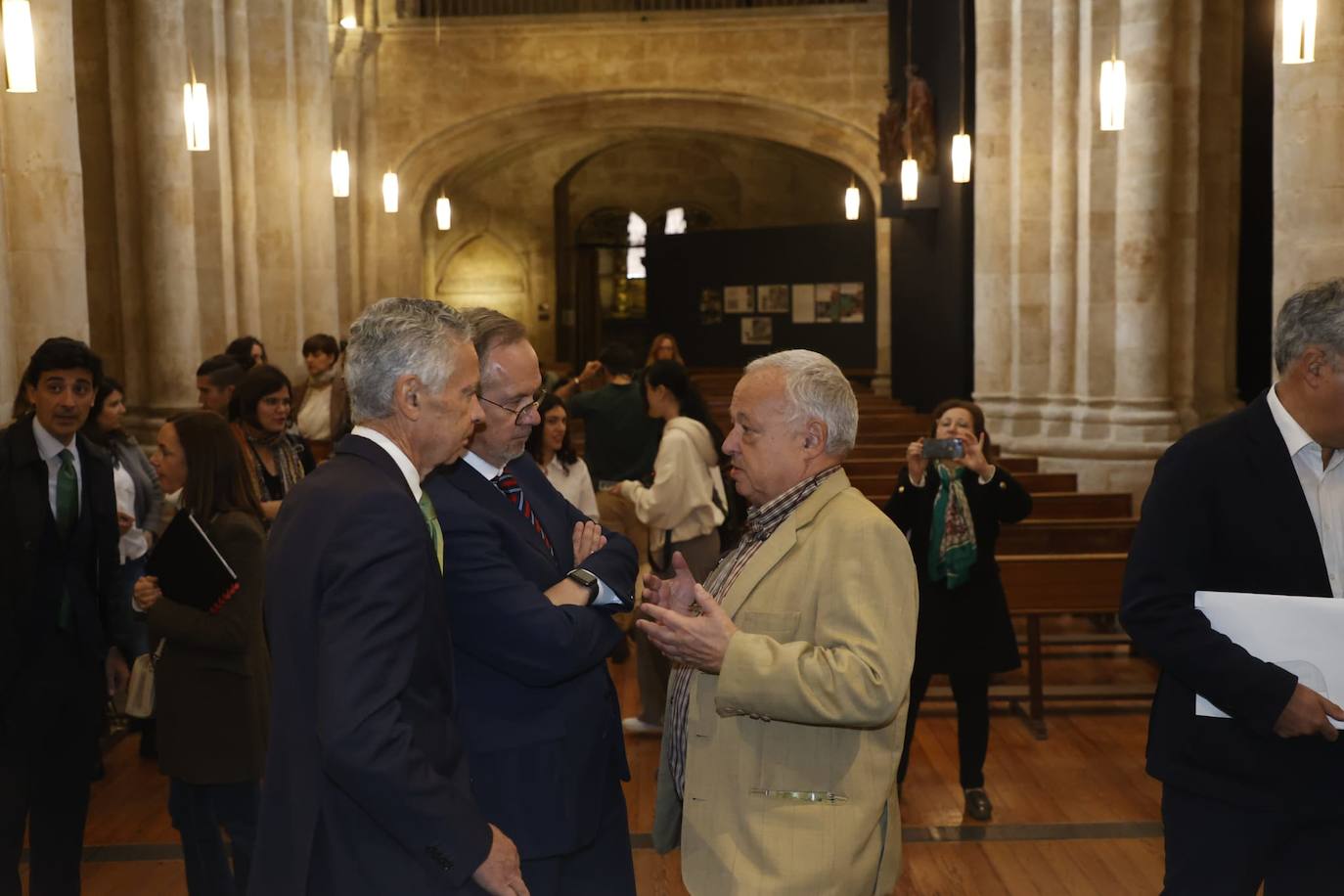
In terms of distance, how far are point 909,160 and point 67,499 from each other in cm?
1038

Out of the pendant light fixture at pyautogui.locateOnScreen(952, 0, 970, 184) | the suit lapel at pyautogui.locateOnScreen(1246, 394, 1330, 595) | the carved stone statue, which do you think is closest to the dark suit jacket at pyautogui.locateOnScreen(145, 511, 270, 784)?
the suit lapel at pyautogui.locateOnScreen(1246, 394, 1330, 595)

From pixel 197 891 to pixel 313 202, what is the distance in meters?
8.22

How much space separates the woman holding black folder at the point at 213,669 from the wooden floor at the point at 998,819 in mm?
975

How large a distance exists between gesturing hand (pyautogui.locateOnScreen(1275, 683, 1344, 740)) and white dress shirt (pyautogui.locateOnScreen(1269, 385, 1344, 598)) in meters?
0.21

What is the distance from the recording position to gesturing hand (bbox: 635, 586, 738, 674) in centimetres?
206

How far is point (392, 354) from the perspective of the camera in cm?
194

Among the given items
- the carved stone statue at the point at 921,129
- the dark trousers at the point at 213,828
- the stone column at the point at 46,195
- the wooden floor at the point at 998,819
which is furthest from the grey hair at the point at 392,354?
the carved stone statue at the point at 921,129

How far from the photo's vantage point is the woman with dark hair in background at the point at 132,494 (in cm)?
505

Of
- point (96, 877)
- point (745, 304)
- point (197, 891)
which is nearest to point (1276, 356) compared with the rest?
point (197, 891)

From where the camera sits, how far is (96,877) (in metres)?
4.14

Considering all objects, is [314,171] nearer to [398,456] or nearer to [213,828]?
[213,828]

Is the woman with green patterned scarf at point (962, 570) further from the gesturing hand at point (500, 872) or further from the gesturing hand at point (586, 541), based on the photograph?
the gesturing hand at point (500, 872)

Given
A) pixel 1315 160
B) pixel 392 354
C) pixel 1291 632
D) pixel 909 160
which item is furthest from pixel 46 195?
pixel 909 160

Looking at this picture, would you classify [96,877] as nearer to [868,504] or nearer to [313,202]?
[868,504]
